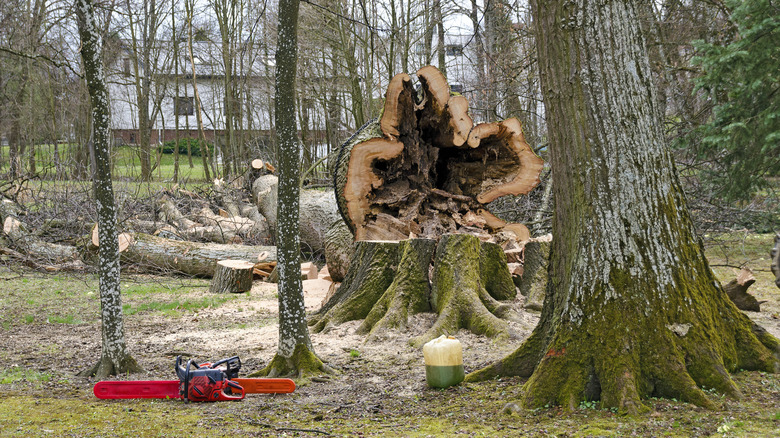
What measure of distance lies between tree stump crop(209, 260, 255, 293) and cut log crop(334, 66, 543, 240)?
311 cm

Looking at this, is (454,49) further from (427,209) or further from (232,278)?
(232,278)

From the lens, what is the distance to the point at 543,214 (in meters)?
10.1

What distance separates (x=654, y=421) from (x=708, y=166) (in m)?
8.78

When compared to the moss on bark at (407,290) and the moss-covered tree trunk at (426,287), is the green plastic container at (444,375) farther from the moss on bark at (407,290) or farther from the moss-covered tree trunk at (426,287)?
the moss on bark at (407,290)

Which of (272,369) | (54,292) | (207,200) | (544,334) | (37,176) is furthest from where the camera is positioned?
(207,200)

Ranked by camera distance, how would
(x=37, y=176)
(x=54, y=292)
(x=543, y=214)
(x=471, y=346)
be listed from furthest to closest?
(x=37, y=176), (x=543, y=214), (x=54, y=292), (x=471, y=346)

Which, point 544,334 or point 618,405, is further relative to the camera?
point 544,334

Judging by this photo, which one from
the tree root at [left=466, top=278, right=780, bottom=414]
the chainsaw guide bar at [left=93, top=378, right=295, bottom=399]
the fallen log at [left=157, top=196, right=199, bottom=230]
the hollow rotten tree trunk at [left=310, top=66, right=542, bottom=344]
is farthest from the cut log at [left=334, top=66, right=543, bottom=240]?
the fallen log at [left=157, top=196, right=199, bottom=230]

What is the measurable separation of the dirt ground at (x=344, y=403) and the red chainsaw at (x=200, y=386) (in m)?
0.06

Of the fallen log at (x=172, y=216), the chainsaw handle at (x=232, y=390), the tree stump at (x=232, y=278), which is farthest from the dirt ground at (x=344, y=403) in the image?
the fallen log at (x=172, y=216)

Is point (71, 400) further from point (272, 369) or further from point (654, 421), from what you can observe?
point (654, 421)

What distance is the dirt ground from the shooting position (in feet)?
9.25

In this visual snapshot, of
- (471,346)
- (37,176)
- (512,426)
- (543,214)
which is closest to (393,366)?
(471,346)

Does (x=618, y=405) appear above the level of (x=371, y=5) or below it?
below
